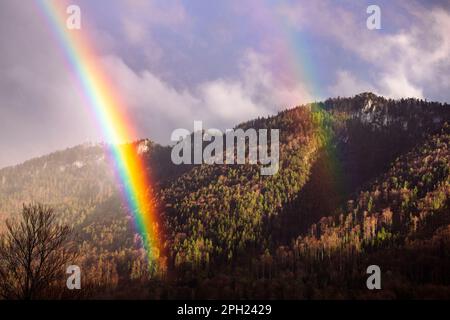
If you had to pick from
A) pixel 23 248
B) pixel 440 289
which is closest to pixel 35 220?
pixel 23 248

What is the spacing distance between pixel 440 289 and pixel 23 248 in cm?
13779

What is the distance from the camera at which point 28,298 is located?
3098 centimetres

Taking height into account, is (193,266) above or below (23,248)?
below

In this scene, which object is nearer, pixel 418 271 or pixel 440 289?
pixel 440 289

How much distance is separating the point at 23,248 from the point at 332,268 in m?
156
